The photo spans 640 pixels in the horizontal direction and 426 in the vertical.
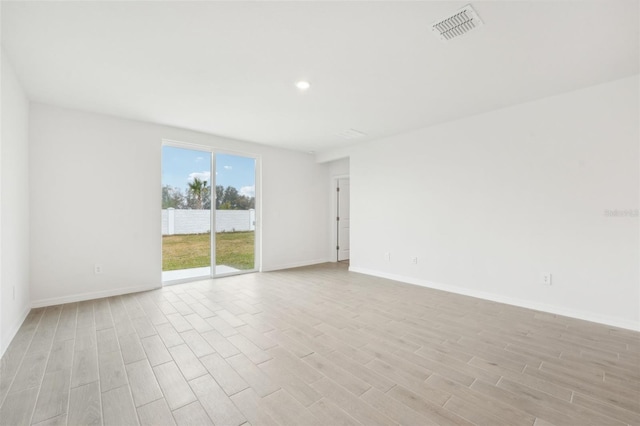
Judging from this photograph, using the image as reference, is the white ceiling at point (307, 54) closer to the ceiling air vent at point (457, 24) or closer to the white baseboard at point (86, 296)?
the ceiling air vent at point (457, 24)

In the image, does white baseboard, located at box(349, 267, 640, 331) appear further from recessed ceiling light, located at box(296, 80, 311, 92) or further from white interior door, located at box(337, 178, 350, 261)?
recessed ceiling light, located at box(296, 80, 311, 92)

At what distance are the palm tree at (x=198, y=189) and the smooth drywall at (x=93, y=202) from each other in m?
0.55

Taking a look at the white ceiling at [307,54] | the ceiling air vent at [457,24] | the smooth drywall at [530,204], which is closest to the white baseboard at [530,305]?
the smooth drywall at [530,204]

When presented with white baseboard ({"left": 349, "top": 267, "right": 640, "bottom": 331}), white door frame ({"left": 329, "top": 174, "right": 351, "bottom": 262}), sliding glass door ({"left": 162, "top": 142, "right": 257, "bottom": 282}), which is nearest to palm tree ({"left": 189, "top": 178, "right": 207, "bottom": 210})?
sliding glass door ({"left": 162, "top": 142, "right": 257, "bottom": 282})

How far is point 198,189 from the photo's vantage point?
4988 millimetres

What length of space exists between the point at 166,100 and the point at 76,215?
2052mm

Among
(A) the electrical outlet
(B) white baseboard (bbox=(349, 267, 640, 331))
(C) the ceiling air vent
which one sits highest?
(C) the ceiling air vent

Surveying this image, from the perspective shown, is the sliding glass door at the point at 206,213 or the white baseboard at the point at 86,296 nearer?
the white baseboard at the point at 86,296

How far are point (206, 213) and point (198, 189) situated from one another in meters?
0.45

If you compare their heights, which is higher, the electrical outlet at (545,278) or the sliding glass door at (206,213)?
the sliding glass door at (206,213)

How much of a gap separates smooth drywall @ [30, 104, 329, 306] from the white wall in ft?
0.57

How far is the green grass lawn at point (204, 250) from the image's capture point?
189 inches

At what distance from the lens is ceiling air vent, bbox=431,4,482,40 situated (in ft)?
6.57

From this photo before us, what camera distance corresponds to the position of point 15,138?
2.91 m
